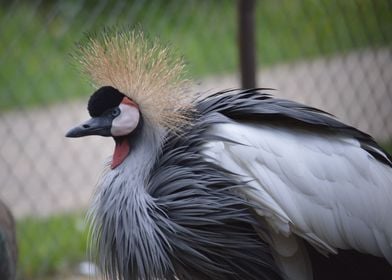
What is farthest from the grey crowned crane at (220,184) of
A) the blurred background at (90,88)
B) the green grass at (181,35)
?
the green grass at (181,35)

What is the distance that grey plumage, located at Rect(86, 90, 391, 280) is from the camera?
6.12ft

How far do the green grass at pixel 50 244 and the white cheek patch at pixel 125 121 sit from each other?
1.21 metres

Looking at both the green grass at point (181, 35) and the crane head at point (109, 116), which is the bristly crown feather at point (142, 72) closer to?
the crane head at point (109, 116)

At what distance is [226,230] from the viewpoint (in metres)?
1.88

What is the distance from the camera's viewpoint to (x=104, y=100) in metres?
1.92

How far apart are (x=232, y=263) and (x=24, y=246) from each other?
1516mm

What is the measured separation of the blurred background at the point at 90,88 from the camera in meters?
3.35

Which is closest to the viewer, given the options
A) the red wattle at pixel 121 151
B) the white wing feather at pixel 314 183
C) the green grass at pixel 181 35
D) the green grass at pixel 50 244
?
the white wing feather at pixel 314 183

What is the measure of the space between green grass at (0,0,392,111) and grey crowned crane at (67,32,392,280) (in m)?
1.60

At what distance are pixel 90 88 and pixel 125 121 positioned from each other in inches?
45.3

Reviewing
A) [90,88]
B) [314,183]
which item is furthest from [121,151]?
[90,88]

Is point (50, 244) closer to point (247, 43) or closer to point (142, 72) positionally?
point (247, 43)

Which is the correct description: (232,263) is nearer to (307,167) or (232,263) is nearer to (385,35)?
(307,167)

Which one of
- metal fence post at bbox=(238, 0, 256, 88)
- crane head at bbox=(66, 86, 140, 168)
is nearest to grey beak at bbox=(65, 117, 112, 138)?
crane head at bbox=(66, 86, 140, 168)
